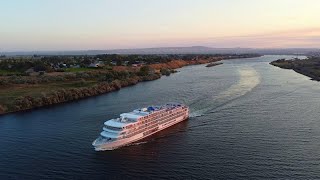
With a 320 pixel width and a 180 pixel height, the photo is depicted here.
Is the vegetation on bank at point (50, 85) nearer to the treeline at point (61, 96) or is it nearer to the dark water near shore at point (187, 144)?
the treeline at point (61, 96)

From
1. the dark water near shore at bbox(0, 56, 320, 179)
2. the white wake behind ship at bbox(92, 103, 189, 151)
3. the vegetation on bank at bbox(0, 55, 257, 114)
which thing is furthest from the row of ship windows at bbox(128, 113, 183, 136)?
the vegetation on bank at bbox(0, 55, 257, 114)

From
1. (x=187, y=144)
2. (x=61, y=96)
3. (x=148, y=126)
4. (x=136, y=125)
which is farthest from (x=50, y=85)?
(x=187, y=144)

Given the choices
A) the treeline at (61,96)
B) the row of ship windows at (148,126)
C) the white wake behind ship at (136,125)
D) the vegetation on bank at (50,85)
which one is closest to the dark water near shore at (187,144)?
the white wake behind ship at (136,125)

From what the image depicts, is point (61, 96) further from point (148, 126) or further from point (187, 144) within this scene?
point (187, 144)

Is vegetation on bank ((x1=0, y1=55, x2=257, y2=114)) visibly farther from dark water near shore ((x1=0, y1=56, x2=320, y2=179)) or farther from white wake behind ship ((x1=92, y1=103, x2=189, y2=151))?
white wake behind ship ((x1=92, y1=103, x2=189, y2=151))

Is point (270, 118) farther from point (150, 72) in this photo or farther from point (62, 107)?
point (150, 72)
